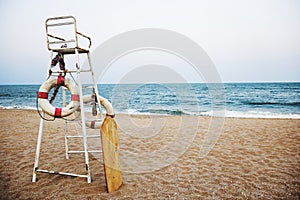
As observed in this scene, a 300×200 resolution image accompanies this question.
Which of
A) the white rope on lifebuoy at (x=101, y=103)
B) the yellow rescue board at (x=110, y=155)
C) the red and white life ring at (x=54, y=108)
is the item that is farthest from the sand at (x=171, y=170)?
the red and white life ring at (x=54, y=108)

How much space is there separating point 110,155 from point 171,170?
4.95ft

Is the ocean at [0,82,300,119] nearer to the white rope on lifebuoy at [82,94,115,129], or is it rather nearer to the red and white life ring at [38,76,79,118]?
the white rope on lifebuoy at [82,94,115,129]

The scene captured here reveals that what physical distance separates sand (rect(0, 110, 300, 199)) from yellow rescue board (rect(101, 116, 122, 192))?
0.49 feet

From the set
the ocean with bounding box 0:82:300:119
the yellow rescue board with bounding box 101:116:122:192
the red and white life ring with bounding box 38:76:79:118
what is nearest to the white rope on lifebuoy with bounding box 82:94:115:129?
the red and white life ring with bounding box 38:76:79:118

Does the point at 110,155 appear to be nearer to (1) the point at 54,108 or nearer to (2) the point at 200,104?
(1) the point at 54,108

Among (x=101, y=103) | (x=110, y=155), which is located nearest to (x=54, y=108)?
(x=101, y=103)

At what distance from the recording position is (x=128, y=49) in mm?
7719

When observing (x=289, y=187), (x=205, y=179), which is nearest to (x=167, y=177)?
(x=205, y=179)

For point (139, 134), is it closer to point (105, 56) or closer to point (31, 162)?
point (105, 56)

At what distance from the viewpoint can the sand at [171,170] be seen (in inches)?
138

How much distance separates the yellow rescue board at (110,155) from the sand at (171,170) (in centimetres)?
15

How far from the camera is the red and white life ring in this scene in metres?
3.67

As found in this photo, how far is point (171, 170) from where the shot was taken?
14.7ft

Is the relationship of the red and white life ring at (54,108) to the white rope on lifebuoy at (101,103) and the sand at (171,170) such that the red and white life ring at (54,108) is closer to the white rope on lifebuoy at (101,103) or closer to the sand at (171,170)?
the white rope on lifebuoy at (101,103)
